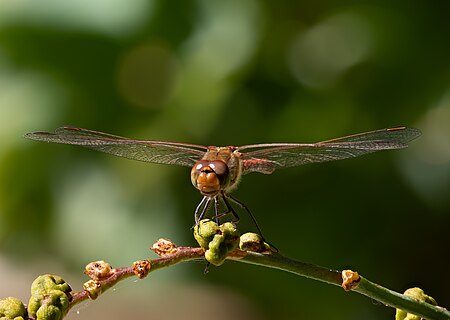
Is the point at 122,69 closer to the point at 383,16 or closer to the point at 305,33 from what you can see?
the point at 305,33

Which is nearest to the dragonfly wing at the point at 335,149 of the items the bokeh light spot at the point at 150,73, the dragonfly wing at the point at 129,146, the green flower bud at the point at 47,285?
the dragonfly wing at the point at 129,146

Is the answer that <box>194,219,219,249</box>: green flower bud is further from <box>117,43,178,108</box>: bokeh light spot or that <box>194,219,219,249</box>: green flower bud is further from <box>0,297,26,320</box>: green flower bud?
<box>117,43,178,108</box>: bokeh light spot

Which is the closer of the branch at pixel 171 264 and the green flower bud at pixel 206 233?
the branch at pixel 171 264

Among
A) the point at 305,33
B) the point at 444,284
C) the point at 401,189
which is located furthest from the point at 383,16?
the point at 444,284

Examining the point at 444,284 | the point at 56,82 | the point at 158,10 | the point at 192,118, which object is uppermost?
the point at 158,10

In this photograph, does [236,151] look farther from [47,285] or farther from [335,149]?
[47,285]

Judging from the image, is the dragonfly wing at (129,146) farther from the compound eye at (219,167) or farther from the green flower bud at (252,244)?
the green flower bud at (252,244)
